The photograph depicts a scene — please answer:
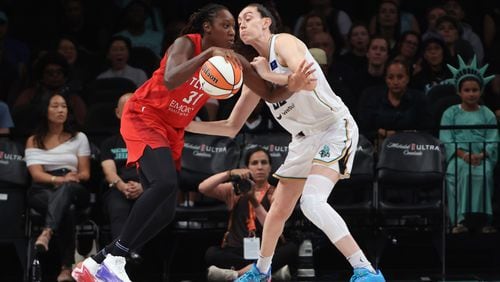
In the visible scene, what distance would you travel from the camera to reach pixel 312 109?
756 cm

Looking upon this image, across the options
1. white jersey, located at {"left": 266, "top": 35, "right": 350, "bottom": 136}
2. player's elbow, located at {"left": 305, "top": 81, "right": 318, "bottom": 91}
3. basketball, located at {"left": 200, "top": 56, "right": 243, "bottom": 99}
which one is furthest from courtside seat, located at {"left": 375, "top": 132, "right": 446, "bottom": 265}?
basketball, located at {"left": 200, "top": 56, "right": 243, "bottom": 99}

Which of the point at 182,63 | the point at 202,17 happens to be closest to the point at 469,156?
the point at 202,17

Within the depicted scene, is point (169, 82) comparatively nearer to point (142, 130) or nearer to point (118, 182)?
point (142, 130)

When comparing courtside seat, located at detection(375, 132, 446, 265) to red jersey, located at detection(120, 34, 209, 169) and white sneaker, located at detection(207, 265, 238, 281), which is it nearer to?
white sneaker, located at detection(207, 265, 238, 281)

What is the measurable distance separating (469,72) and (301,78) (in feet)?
13.8

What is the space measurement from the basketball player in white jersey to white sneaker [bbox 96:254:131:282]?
41.4 inches

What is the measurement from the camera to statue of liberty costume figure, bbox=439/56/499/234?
394 inches

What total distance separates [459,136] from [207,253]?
8.56ft

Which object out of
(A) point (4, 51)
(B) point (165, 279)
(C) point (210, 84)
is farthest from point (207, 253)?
(A) point (4, 51)

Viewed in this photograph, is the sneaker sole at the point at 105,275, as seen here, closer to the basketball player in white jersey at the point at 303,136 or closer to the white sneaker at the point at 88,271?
the white sneaker at the point at 88,271

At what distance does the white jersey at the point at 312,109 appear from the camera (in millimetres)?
7543

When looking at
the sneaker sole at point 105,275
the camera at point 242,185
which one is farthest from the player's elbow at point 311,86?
the camera at point 242,185

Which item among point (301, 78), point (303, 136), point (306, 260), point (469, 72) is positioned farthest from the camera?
point (469, 72)

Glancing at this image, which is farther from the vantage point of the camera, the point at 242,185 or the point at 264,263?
the point at 242,185
